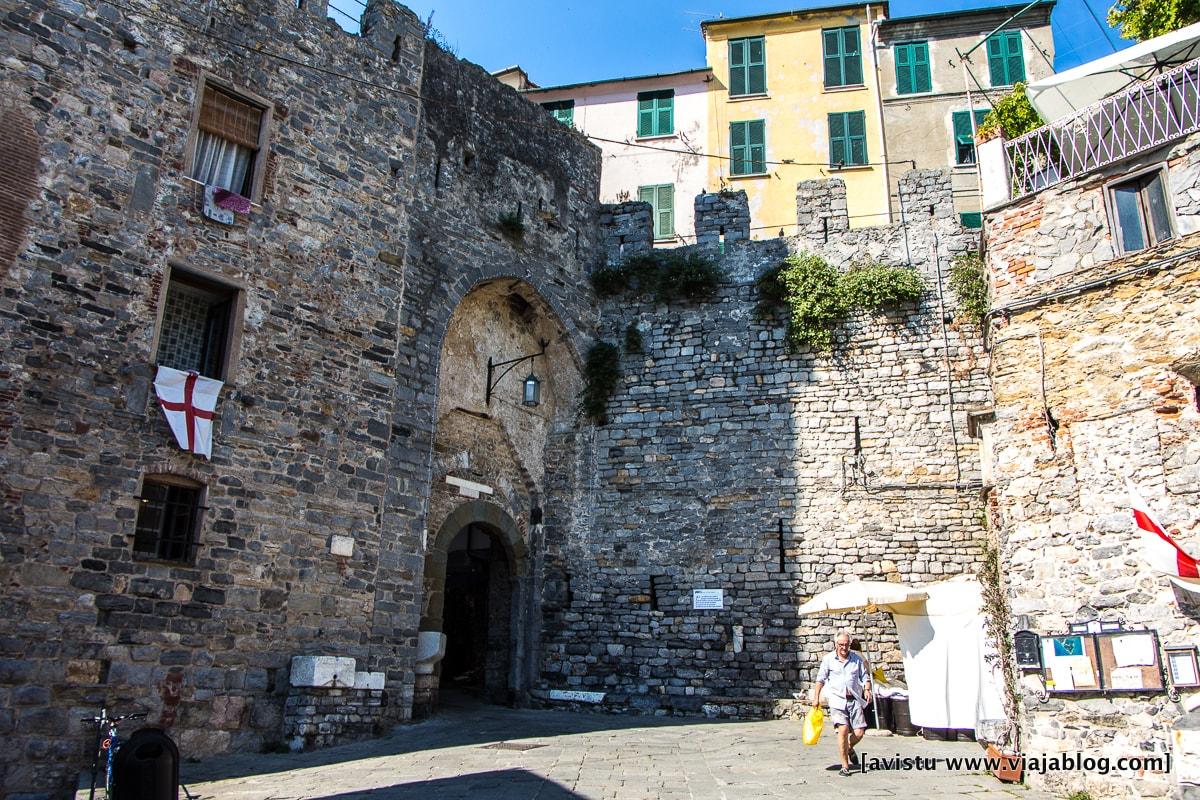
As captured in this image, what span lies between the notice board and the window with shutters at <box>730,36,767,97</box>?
1555cm

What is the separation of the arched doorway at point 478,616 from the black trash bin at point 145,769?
22.0 ft

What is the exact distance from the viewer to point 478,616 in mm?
15008

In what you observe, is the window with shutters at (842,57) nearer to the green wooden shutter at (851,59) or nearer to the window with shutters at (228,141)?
the green wooden shutter at (851,59)

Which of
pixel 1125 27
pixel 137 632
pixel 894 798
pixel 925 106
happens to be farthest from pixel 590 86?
pixel 894 798

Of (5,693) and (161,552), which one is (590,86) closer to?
(161,552)

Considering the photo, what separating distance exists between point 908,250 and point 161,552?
10.6 metres

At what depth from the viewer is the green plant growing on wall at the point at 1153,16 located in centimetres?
1123

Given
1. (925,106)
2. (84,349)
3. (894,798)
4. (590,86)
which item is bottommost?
(894,798)

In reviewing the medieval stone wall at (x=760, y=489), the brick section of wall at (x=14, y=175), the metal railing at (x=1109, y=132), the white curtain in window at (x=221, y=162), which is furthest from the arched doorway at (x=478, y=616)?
the metal railing at (x=1109, y=132)

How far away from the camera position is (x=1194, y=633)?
274 inches

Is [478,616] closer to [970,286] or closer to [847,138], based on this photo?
[970,286]

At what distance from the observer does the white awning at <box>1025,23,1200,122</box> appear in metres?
9.20

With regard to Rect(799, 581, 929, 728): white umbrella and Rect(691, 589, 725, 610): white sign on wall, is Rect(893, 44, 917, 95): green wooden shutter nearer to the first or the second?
Rect(691, 589, 725, 610): white sign on wall

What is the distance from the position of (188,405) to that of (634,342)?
7.01 m
